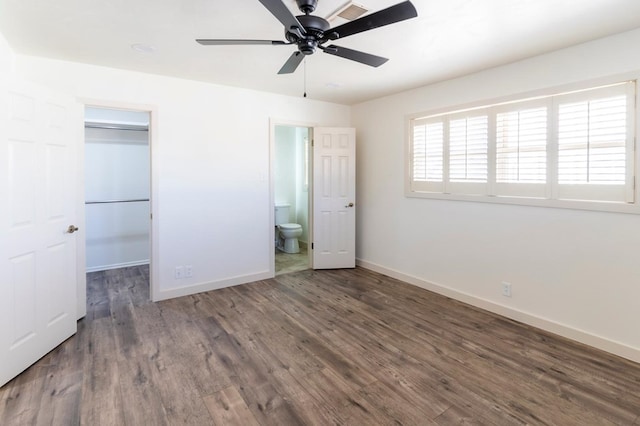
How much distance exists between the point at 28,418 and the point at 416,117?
433 cm

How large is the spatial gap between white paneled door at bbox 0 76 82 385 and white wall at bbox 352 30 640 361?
3540 millimetres

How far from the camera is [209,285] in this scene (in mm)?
4008

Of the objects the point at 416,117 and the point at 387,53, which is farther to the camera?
the point at 416,117

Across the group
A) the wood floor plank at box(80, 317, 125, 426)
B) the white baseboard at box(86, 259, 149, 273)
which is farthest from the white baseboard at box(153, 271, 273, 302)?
the white baseboard at box(86, 259, 149, 273)

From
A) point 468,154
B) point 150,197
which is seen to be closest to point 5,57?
point 150,197

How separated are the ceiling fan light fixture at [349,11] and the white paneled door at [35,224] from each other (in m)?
2.22

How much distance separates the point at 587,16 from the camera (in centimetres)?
225

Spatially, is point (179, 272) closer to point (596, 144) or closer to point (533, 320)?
point (533, 320)

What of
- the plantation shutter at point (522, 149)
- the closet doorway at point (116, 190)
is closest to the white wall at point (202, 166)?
the closet doorway at point (116, 190)

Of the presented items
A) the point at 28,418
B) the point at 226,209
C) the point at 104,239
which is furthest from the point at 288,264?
the point at 28,418

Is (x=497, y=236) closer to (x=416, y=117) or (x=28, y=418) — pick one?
(x=416, y=117)

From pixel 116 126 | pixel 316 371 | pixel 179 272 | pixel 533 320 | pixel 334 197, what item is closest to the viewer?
pixel 316 371

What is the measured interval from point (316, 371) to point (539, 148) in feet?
8.96

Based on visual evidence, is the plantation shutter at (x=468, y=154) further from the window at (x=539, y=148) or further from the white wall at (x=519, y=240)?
the white wall at (x=519, y=240)
